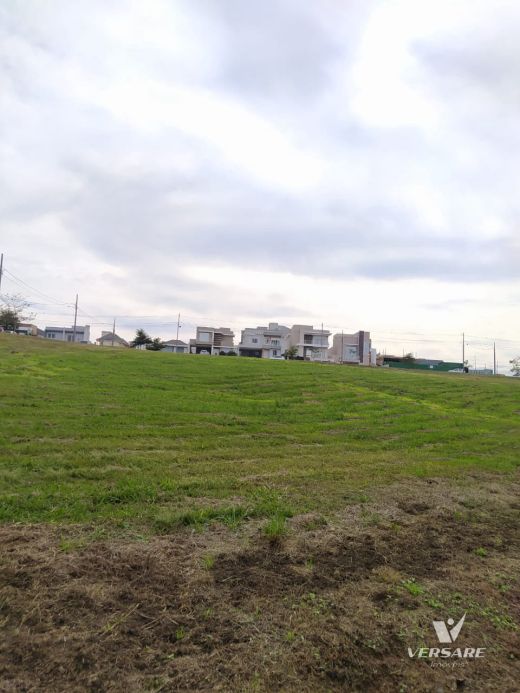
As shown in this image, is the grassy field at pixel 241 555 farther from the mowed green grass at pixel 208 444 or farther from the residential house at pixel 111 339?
the residential house at pixel 111 339

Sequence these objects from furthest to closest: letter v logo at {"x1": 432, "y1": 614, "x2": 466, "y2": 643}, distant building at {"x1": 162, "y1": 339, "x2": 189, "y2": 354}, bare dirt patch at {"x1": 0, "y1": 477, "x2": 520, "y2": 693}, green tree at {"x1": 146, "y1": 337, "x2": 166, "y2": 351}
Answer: distant building at {"x1": 162, "y1": 339, "x2": 189, "y2": 354} < green tree at {"x1": 146, "y1": 337, "x2": 166, "y2": 351} < letter v logo at {"x1": 432, "y1": 614, "x2": 466, "y2": 643} < bare dirt patch at {"x1": 0, "y1": 477, "x2": 520, "y2": 693}

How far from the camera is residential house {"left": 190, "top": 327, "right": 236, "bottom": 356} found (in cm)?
8706

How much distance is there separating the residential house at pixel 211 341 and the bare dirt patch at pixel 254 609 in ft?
269

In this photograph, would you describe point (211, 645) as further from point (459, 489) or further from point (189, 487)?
point (459, 489)

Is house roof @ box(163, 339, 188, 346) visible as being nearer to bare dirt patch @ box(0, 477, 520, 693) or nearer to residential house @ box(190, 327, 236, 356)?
residential house @ box(190, 327, 236, 356)

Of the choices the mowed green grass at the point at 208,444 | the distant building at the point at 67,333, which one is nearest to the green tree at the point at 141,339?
the distant building at the point at 67,333

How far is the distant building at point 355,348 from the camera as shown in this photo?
9281 centimetres

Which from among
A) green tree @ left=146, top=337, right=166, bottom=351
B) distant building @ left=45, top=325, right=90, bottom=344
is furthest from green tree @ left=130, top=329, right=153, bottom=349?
distant building @ left=45, top=325, right=90, bottom=344

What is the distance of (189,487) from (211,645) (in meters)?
3.35

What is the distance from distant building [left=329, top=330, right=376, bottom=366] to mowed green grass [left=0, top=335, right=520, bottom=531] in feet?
244

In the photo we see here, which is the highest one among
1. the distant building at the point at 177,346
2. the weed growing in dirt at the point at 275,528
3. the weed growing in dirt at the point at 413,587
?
the distant building at the point at 177,346

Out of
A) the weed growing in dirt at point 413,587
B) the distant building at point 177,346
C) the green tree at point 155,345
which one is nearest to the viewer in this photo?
the weed growing in dirt at point 413,587

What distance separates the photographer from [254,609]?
3.08 metres

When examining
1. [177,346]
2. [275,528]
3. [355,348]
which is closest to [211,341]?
[177,346]
